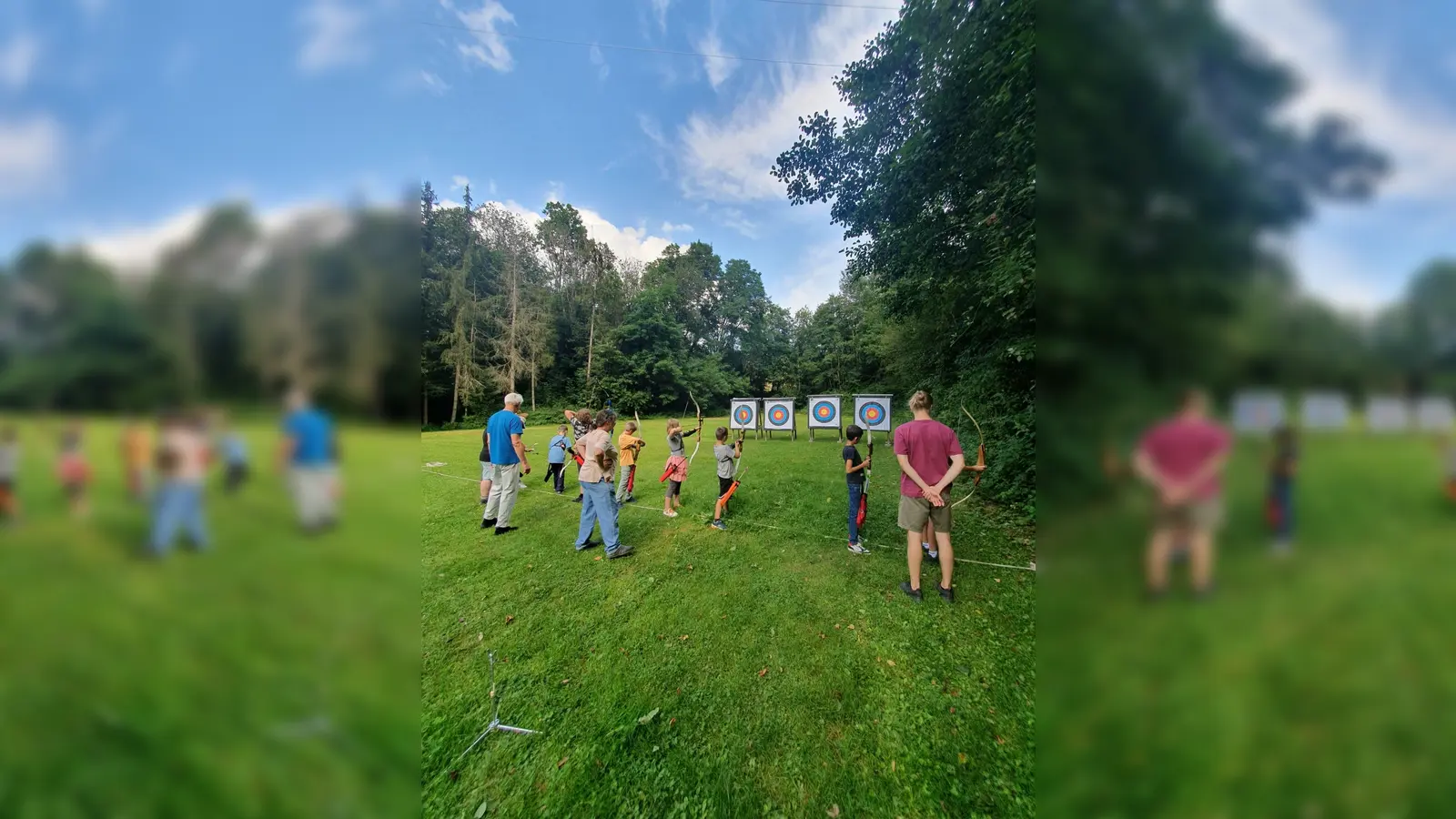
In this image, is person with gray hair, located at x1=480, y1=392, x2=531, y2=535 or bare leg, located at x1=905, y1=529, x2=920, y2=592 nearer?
bare leg, located at x1=905, y1=529, x2=920, y2=592

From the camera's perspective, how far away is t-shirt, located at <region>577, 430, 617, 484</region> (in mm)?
3955

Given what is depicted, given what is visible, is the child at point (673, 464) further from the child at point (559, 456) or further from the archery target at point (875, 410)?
the archery target at point (875, 410)

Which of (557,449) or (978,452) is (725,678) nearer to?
(978,452)

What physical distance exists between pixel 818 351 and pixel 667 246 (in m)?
2.18

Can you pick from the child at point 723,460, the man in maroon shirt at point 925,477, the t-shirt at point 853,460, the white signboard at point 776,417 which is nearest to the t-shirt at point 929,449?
the man in maroon shirt at point 925,477
